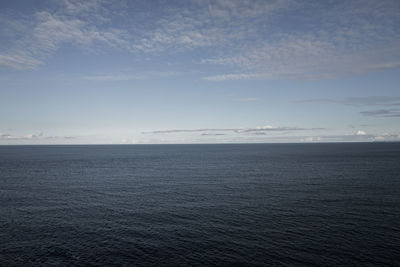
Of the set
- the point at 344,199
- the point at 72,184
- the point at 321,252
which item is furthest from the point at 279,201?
the point at 72,184

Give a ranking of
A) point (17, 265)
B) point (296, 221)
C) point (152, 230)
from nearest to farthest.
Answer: point (17, 265) → point (152, 230) → point (296, 221)

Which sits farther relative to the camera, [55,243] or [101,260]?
[55,243]

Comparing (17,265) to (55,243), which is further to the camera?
(55,243)

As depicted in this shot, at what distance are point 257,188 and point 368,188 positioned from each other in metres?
27.7

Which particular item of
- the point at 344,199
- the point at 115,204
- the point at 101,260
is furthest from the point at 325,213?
the point at 115,204

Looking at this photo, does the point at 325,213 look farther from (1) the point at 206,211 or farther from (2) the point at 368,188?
(2) the point at 368,188

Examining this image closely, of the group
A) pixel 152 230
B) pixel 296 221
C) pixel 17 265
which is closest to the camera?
pixel 17 265

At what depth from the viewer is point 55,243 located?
34.1 meters

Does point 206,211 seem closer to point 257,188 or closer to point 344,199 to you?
point 257,188

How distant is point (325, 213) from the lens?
45.8 metres

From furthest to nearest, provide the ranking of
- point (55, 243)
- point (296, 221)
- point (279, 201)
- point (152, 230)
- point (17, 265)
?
point (279, 201) → point (296, 221) → point (152, 230) → point (55, 243) → point (17, 265)

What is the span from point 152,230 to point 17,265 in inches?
651

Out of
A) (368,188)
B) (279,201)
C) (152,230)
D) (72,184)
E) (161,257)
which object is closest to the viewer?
(161,257)

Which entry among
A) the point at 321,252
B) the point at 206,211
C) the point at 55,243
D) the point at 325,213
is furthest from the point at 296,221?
the point at 55,243
